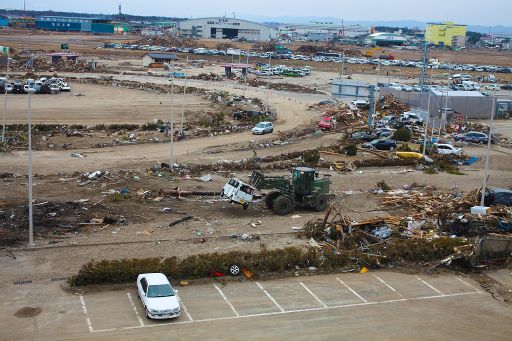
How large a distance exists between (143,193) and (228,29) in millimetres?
142559

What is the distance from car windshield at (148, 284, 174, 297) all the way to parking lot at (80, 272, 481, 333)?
1.87 ft

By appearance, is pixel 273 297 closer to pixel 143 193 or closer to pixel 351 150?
pixel 143 193

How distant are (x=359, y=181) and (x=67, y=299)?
58.6 ft

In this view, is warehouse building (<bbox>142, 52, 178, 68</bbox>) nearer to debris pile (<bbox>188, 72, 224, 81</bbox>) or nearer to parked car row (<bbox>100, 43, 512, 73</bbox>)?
debris pile (<bbox>188, 72, 224, 81</bbox>)

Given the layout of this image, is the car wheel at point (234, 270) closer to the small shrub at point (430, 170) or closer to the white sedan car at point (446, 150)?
the small shrub at point (430, 170)

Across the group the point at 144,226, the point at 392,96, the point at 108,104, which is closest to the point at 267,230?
the point at 144,226

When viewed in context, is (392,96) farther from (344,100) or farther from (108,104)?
(108,104)

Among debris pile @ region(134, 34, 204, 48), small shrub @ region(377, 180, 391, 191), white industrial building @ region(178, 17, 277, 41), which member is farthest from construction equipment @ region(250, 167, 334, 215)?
white industrial building @ region(178, 17, 277, 41)

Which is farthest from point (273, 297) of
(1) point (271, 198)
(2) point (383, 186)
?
(2) point (383, 186)

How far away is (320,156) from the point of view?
35969mm

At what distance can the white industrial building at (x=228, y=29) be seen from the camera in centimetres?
16288

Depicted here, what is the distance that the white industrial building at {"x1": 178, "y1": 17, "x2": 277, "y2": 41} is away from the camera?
16288 cm

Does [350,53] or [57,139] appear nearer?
[57,139]

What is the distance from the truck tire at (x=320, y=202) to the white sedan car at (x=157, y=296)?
10.1 m
